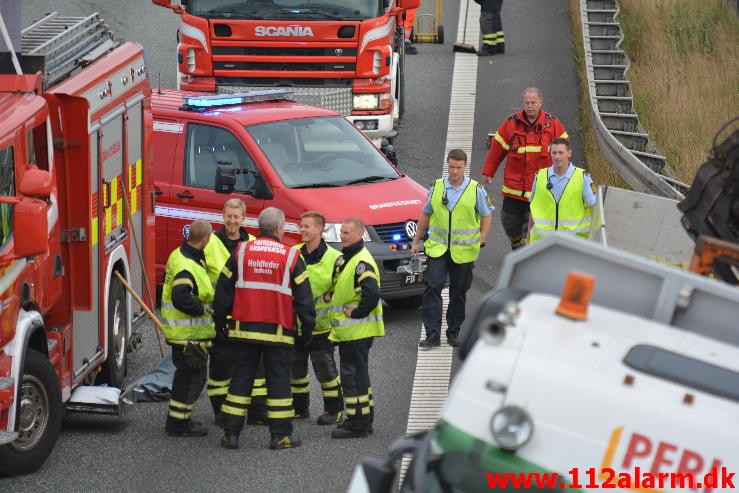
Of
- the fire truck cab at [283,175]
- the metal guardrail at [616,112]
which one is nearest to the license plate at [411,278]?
the fire truck cab at [283,175]

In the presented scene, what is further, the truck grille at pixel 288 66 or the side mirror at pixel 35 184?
the truck grille at pixel 288 66

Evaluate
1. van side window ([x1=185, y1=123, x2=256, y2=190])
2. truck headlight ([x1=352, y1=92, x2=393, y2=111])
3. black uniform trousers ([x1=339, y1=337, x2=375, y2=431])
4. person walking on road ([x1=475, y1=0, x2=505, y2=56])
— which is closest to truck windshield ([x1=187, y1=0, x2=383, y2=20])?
truck headlight ([x1=352, y1=92, x2=393, y2=111])

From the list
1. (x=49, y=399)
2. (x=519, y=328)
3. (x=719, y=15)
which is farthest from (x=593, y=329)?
(x=719, y=15)

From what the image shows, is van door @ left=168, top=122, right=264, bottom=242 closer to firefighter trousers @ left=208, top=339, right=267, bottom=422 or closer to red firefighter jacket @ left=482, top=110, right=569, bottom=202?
red firefighter jacket @ left=482, top=110, right=569, bottom=202

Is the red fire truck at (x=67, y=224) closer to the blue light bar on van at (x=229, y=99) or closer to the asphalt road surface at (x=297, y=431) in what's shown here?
the asphalt road surface at (x=297, y=431)

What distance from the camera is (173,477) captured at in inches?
353

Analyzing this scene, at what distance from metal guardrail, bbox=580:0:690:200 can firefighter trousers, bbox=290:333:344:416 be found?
3.91 meters

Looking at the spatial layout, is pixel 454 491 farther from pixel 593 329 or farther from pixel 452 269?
pixel 452 269

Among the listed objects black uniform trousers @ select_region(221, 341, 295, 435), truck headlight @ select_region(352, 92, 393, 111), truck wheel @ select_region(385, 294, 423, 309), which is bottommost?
truck wheel @ select_region(385, 294, 423, 309)

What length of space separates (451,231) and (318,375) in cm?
222

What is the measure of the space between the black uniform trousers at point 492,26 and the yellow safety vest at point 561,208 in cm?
1000

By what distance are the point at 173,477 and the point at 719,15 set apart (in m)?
17.9

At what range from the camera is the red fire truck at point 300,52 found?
16.7 metres

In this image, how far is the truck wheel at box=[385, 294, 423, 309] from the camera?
1310 cm
